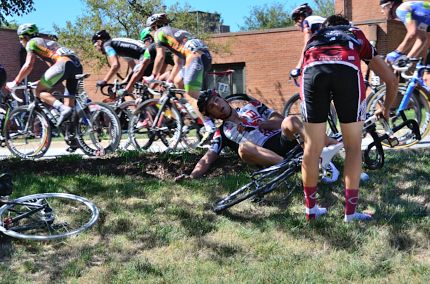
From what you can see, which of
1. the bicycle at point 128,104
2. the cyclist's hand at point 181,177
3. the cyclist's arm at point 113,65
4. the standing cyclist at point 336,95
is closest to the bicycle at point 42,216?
the cyclist's hand at point 181,177

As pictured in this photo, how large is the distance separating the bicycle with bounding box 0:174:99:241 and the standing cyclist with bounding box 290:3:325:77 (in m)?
3.17

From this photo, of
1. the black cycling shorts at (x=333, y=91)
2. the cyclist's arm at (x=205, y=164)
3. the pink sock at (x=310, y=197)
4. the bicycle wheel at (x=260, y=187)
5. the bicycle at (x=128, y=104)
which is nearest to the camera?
the black cycling shorts at (x=333, y=91)

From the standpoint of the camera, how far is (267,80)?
26.1 metres

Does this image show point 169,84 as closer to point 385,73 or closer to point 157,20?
point 157,20

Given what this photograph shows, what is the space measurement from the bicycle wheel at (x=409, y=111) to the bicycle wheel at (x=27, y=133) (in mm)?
4448

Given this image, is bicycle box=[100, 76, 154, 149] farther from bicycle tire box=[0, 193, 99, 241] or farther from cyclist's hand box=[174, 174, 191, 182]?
bicycle tire box=[0, 193, 99, 241]

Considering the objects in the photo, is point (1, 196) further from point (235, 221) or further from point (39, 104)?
point (39, 104)

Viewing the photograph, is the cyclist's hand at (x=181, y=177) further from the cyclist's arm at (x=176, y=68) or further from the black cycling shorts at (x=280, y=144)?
the cyclist's arm at (x=176, y=68)

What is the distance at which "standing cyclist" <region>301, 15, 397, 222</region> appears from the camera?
409 centimetres

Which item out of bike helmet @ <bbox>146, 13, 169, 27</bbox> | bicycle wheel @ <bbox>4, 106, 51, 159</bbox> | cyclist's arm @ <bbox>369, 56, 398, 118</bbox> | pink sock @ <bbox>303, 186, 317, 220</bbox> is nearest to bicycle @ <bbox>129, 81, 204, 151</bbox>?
bike helmet @ <bbox>146, 13, 169, 27</bbox>

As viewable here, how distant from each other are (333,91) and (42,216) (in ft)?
8.50

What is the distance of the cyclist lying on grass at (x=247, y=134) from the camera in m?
5.15

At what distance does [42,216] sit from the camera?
4602mm

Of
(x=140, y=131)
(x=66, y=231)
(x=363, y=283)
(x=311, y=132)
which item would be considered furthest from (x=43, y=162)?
(x=363, y=283)
